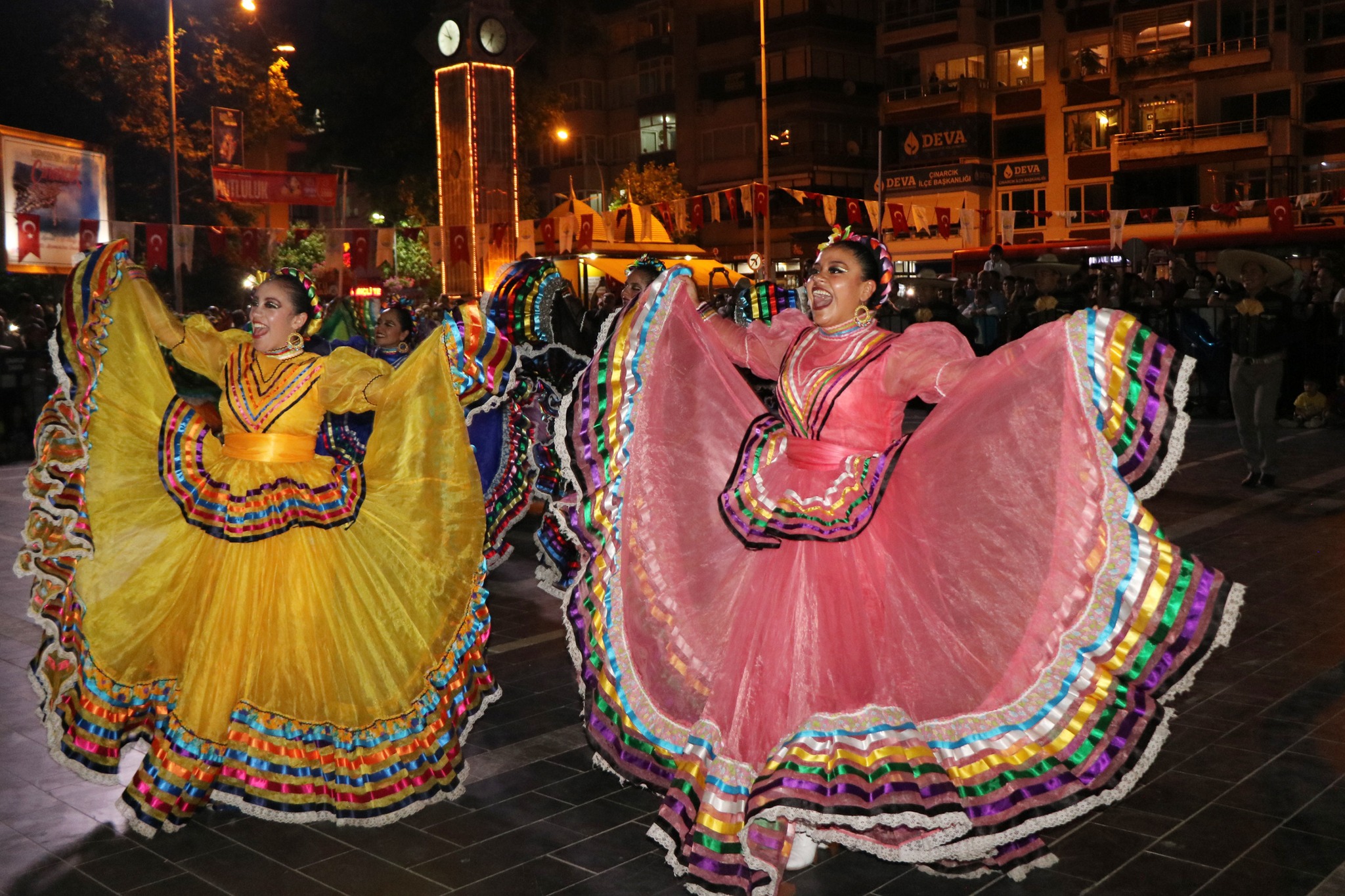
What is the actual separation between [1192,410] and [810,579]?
44.2 ft

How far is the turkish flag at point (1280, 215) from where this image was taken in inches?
957

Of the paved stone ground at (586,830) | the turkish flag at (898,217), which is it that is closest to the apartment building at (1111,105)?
the turkish flag at (898,217)

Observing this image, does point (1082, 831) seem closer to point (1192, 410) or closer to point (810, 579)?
point (810, 579)

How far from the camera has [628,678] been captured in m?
3.84

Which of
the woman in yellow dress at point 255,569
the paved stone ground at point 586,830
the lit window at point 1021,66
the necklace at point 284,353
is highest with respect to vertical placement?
the lit window at point 1021,66

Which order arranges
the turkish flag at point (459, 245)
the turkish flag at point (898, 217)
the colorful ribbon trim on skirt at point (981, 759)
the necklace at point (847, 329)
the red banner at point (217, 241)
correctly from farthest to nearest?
the red banner at point (217, 241) < the turkish flag at point (898, 217) < the turkish flag at point (459, 245) < the necklace at point (847, 329) < the colorful ribbon trim on skirt at point (981, 759)

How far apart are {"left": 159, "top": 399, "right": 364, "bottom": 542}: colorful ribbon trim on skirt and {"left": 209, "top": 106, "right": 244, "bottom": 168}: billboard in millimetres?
23401

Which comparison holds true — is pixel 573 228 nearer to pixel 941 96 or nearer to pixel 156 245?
pixel 156 245

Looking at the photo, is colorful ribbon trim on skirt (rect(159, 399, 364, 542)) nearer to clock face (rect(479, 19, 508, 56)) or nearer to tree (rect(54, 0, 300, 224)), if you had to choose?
clock face (rect(479, 19, 508, 56))

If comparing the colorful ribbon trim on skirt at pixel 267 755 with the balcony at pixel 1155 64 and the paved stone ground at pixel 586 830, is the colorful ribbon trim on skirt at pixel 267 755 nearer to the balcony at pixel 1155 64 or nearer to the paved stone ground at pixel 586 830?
the paved stone ground at pixel 586 830

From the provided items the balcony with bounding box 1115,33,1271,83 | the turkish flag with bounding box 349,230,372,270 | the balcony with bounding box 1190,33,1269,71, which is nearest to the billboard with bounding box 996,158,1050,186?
the balcony with bounding box 1115,33,1271,83

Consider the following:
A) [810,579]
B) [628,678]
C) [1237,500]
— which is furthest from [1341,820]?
[1237,500]

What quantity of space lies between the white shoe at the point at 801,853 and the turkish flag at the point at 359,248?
22.9 m

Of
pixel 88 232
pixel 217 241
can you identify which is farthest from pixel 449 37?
pixel 217 241
